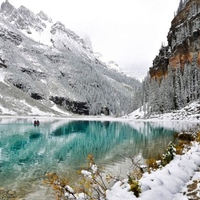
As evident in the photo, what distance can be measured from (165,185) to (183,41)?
119935mm

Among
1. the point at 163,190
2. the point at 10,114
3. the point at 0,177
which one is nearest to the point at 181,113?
the point at 0,177

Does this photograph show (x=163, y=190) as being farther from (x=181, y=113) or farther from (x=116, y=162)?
(x=181, y=113)

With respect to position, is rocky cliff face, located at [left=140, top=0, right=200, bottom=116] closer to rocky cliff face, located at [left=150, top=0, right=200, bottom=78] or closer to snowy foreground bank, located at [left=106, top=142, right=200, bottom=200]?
rocky cliff face, located at [left=150, top=0, right=200, bottom=78]

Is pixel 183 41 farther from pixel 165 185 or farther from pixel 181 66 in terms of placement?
pixel 165 185

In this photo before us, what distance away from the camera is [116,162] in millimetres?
24062

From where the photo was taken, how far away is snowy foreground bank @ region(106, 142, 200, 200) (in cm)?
739

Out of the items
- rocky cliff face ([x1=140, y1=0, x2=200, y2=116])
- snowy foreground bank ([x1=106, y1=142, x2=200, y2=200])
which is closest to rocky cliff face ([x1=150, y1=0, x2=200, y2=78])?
rocky cliff face ([x1=140, y1=0, x2=200, y2=116])

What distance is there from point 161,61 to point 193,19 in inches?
1123

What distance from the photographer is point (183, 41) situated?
388ft

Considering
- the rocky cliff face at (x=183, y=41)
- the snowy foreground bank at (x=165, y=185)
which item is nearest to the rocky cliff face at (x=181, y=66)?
the rocky cliff face at (x=183, y=41)

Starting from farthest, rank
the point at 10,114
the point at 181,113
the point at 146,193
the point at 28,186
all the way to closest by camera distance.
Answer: the point at 10,114 < the point at 181,113 < the point at 28,186 < the point at 146,193

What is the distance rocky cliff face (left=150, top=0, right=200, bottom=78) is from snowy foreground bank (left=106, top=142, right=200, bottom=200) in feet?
340

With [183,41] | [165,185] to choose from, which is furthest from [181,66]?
[165,185]

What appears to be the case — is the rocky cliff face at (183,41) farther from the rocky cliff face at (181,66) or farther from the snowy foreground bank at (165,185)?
the snowy foreground bank at (165,185)
